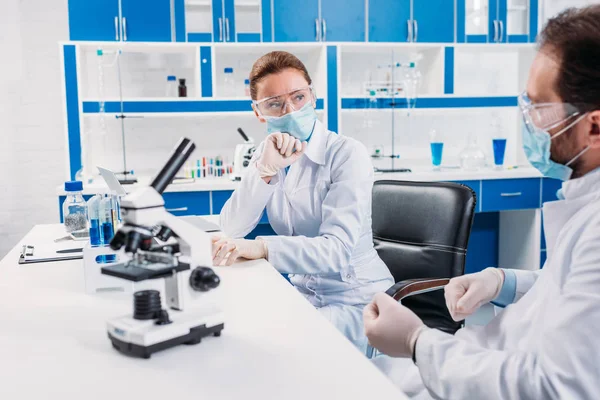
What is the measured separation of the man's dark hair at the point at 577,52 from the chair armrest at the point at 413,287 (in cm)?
80

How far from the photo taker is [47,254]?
5.60 feet

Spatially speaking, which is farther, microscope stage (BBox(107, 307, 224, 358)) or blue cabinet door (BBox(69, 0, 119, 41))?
blue cabinet door (BBox(69, 0, 119, 41))

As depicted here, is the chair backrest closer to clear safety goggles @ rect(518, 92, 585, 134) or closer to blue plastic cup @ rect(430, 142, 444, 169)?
clear safety goggles @ rect(518, 92, 585, 134)

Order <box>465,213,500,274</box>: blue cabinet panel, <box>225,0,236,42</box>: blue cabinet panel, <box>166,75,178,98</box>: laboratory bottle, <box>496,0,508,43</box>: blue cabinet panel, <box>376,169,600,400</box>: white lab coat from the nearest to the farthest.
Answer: <box>376,169,600,400</box>: white lab coat < <box>225,0,236,42</box>: blue cabinet panel < <box>166,75,178,98</box>: laboratory bottle < <box>496,0,508,43</box>: blue cabinet panel < <box>465,213,500,274</box>: blue cabinet panel

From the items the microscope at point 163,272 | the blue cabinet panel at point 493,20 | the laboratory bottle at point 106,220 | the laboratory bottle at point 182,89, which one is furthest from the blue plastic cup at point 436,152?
the microscope at point 163,272

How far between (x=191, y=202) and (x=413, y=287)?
201cm

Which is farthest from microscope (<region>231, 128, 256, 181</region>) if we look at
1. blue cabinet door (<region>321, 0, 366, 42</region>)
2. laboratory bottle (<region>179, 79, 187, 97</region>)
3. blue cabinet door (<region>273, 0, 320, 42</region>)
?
blue cabinet door (<region>321, 0, 366, 42</region>)

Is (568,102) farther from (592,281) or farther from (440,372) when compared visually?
(440,372)

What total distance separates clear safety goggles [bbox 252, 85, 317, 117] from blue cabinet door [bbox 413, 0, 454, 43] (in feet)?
7.54

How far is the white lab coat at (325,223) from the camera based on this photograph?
5.06 ft

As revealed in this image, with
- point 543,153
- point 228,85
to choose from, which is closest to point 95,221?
point 543,153

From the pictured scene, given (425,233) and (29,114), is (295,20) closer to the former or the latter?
(29,114)

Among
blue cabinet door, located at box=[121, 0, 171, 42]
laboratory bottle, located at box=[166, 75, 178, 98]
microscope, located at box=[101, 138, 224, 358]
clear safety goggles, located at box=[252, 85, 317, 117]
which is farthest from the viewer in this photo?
laboratory bottle, located at box=[166, 75, 178, 98]

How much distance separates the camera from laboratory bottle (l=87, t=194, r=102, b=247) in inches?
58.4
